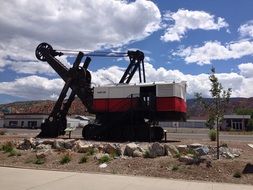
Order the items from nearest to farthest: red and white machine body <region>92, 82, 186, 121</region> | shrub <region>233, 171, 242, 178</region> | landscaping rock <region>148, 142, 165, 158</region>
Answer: shrub <region>233, 171, 242, 178</region> < landscaping rock <region>148, 142, 165, 158</region> < red and white machine body <region>92, 82, 186, 121</region>

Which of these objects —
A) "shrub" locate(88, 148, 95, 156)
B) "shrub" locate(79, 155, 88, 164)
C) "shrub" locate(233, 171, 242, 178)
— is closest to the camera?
"shrub" locate(233, 171, 242, 178)

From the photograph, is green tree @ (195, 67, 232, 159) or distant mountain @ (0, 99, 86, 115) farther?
distant mountain @ (0, 99, 86, 115)

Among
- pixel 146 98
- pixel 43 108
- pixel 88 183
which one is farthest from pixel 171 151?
pixel 43 108

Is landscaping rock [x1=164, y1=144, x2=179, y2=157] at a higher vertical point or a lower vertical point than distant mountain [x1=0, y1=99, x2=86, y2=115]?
lower

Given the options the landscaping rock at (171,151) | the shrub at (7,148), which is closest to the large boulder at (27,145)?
the shrub at (7,148)

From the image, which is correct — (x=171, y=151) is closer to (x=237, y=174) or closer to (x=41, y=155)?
(x=237, y=174)

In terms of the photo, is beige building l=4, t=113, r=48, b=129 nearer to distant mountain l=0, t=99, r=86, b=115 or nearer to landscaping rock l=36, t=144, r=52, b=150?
distant mountain l=0, t=99, r=86, b=115

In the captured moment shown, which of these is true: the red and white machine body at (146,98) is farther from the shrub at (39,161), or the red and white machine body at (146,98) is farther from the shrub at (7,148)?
the shrub at (39,161)

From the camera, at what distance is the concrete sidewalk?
10.9 m

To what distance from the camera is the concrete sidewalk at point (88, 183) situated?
1092 centimetres

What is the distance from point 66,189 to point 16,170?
4.35 m

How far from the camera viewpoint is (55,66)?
35.9 metres

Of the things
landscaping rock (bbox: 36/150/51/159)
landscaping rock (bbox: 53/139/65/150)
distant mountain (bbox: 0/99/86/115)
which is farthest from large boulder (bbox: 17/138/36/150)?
distant mountain (bbox: 0/99/86/115)

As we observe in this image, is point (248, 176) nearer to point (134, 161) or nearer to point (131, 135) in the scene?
point (134, 161)
